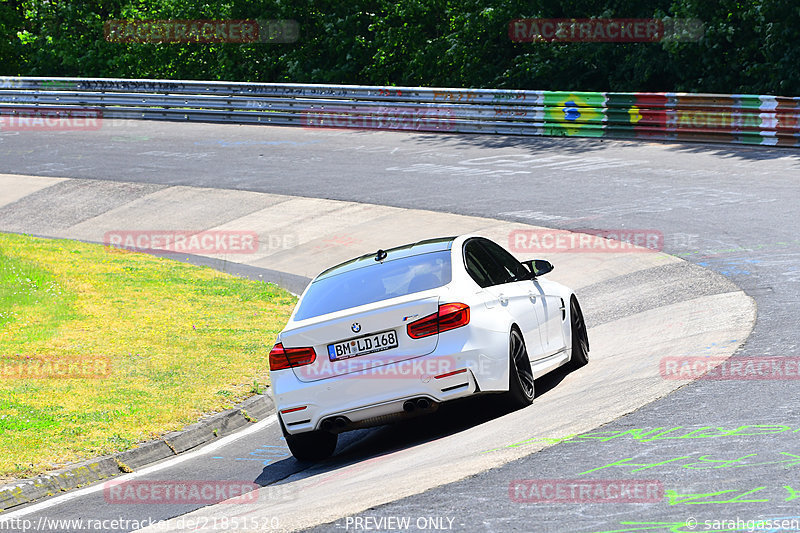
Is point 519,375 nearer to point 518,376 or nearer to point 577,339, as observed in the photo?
point 518,376

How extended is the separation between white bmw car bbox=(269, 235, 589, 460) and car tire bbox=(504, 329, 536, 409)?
0.04 feet

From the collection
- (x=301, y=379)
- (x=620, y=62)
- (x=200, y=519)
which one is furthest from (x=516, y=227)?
(x=620, y=62)

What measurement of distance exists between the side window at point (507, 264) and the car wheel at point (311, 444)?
82.6 inches

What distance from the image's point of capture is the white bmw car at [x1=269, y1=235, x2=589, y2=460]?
824cm

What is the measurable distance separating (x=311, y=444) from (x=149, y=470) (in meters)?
1.37

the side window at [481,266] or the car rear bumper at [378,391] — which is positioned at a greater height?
the side window at [481,266]

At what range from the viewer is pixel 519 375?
8820 millimetres

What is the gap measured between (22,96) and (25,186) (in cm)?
1048

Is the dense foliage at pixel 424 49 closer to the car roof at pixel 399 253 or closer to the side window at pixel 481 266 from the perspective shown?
the side window at pixel 481 266

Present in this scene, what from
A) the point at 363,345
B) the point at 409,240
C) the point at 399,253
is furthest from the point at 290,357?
the point at 409,240

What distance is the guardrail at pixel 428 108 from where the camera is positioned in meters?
23.3

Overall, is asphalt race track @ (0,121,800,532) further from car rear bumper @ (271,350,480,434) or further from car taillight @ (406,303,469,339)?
car taillight @ (406,303,469,339)

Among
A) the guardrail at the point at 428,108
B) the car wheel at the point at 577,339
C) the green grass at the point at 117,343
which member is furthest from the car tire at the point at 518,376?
the guardrail at the point at 428,108

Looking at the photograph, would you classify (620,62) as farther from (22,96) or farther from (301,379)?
(301,379)
